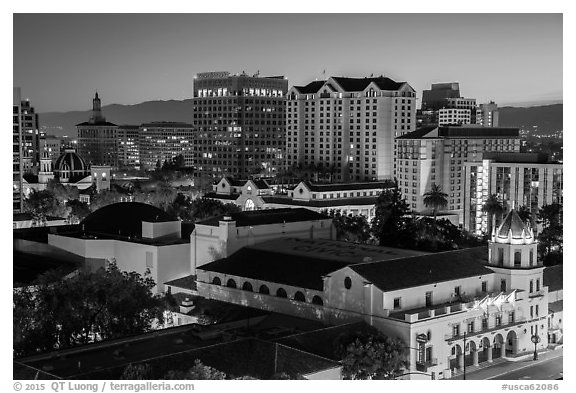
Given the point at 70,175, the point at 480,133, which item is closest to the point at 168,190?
the point at 70,175

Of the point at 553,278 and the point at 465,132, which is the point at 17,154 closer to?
the point at 465,132

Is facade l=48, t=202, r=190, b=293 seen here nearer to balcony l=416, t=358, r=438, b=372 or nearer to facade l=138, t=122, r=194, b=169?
balcony l=416, t=358, r=438, b=372

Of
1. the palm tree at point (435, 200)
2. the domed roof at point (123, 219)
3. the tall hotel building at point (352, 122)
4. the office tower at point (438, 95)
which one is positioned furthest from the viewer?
the office tower at point (438, 95)

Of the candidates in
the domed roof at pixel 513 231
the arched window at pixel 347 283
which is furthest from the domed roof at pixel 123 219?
the domed roof at pixel 513 231

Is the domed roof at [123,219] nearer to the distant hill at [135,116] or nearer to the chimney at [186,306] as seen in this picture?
the chimney at [186,306]

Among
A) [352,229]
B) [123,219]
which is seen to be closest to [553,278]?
[352,229]

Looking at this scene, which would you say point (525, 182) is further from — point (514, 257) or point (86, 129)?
→ point (86, 129)
